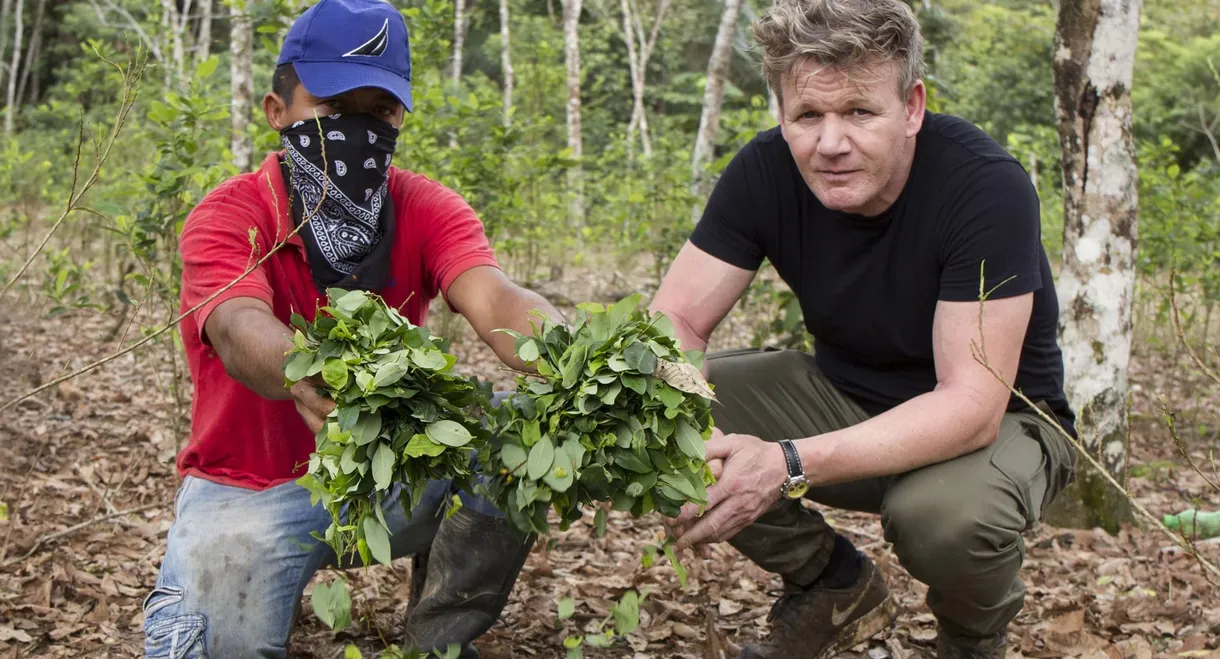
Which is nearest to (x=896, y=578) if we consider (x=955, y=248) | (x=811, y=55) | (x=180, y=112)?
(x=955, y=248)

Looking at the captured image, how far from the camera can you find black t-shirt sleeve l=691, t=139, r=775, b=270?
112 inches

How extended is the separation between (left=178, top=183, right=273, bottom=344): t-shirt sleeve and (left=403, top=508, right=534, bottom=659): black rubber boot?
72cm

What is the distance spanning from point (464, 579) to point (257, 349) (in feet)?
2.53

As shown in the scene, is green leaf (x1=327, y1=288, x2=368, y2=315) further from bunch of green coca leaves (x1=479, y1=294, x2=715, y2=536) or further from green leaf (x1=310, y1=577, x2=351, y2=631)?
green leaf (x1=310, y1=577, x2=351, y2=631)

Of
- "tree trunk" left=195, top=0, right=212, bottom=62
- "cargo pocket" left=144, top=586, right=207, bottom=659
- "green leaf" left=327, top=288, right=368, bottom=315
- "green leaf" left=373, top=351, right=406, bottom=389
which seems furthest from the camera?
"tree trunk" left=195, top=0, right=212, bottom=62

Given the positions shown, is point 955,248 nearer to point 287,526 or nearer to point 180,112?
point 287,526

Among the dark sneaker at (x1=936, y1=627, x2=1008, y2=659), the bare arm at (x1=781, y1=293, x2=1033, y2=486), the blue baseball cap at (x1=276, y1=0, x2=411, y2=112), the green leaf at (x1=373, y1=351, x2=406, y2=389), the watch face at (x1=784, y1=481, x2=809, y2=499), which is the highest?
the blue baseball cap at (x1=276, y1=0, x2=411, y2=112)

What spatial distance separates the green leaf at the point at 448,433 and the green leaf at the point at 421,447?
0.04ft

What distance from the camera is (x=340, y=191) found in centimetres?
251

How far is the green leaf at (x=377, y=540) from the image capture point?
6.15 ft

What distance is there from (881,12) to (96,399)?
14.5 feet

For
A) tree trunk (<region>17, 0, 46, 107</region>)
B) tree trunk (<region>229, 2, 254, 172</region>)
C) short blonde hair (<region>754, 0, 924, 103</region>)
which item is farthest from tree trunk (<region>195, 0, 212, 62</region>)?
tree trunk (<region>17, 0, 46, 107</region>)

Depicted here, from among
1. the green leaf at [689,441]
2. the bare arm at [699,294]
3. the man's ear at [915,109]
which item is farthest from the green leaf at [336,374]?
the man's ear at [915,109]

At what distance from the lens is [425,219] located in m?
2.67
